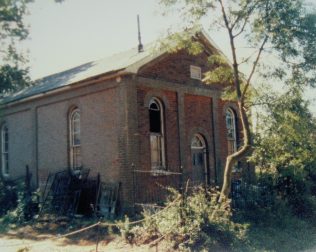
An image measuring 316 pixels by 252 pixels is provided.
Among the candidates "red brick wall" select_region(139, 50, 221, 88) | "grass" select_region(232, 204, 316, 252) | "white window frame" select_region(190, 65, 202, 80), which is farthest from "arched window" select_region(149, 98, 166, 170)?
"grass" select_region(232, 204, 316, 252)

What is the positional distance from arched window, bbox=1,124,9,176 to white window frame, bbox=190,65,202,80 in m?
10.2

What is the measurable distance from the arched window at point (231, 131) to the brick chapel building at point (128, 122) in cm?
5

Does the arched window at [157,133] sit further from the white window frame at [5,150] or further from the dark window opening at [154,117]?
the white window frame at [5,150]

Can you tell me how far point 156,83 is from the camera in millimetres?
16078

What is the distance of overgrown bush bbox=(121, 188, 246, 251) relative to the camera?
10.1m

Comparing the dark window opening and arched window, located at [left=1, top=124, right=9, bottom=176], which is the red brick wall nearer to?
the dark window opening

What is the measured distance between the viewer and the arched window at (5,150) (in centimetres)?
2114

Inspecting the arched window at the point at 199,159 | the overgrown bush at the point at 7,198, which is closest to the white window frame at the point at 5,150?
the overgrown bush at the point at 7,198

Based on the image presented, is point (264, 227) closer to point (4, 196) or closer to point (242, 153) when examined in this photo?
point (242, 153)

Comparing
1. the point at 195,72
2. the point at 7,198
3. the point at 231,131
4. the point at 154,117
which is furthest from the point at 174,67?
the point at 7,198

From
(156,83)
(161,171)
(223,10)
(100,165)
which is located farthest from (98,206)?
(223,10)

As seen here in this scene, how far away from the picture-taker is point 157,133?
1623cm

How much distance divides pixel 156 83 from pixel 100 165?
12.7 feet

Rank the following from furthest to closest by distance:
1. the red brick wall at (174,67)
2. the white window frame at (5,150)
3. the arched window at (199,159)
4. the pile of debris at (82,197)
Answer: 1. the white window frame at (5,150)
2. the arched window at (199,159)
3. the red brick wall at (174,67)
4. the pile of debris at (82,197)
